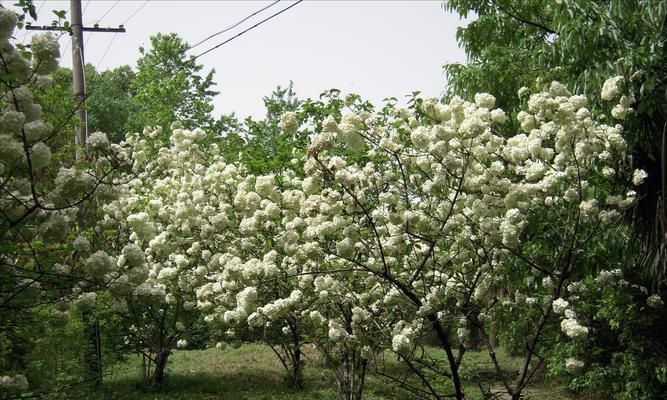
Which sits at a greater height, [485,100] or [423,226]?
[485,100]

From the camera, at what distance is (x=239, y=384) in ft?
35.0

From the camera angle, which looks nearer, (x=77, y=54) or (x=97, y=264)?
(x=97, y=264)

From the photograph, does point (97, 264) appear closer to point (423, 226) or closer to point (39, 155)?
point (39, 155)

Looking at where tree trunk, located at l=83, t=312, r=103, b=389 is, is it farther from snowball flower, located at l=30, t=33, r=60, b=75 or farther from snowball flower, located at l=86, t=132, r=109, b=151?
snowball flower, located at l=30, t=33, r=60, b=75

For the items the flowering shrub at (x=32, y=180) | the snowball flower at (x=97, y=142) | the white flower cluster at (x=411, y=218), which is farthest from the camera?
the white flower cluster at (x=411, y=218)

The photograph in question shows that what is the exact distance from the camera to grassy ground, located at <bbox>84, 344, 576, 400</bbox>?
929 cm

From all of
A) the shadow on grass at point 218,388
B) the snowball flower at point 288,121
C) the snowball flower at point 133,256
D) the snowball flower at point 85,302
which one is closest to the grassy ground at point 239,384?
the shadow on grass at point 218,388

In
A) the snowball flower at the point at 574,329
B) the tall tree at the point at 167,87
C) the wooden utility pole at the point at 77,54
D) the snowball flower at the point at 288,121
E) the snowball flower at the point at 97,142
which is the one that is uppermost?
the tall tree at the point at 167,87

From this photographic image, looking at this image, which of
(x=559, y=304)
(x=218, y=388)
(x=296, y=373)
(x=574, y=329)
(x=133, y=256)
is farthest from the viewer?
(x=218, y=388)

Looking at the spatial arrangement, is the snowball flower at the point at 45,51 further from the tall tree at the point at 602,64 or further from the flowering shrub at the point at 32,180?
the tall tree at the point at 602,64

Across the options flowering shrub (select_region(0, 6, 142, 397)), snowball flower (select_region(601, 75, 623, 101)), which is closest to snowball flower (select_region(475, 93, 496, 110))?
snowball flower (select_region(601, 75, 623, 101))

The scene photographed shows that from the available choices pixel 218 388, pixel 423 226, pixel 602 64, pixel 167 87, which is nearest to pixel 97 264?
pixel 423 226

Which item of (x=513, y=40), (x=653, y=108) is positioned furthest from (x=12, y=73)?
(x=513, y=40)

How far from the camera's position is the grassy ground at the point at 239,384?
9.29 metres
